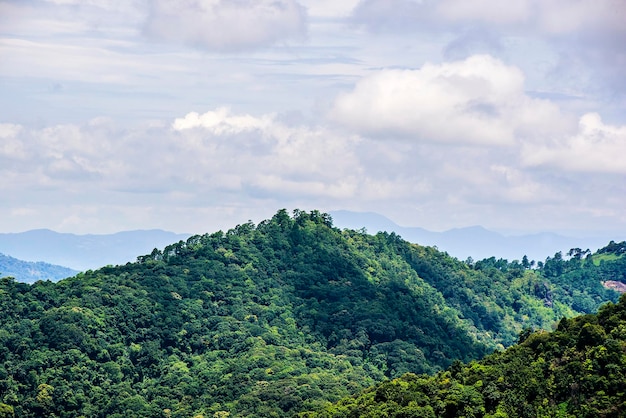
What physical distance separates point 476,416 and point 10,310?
71983mm

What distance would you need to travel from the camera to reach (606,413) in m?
68.9

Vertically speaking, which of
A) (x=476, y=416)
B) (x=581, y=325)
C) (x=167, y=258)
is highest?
(x=167, y=258)

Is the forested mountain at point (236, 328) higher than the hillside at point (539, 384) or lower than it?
higher

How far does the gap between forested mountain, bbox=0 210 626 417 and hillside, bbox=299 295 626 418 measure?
24.1 meters

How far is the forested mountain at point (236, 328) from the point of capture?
111812 millimetres

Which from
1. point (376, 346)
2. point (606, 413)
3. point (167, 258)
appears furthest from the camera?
point (167, 258)

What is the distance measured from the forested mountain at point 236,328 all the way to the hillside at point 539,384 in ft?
79.0

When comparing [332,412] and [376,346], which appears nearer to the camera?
[332,412]

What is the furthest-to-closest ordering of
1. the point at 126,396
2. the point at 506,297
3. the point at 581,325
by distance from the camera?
the point at 506,297
the point at 126,396
the point at 581,325

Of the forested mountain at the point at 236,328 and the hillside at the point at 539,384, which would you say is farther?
the forested mountain at the point at 236,328

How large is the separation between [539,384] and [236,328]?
65.9 metres

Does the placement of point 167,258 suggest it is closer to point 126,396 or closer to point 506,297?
point 126,396

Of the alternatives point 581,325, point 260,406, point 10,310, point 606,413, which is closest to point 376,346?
point 260,406

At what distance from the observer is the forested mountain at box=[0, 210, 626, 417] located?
367 ft
